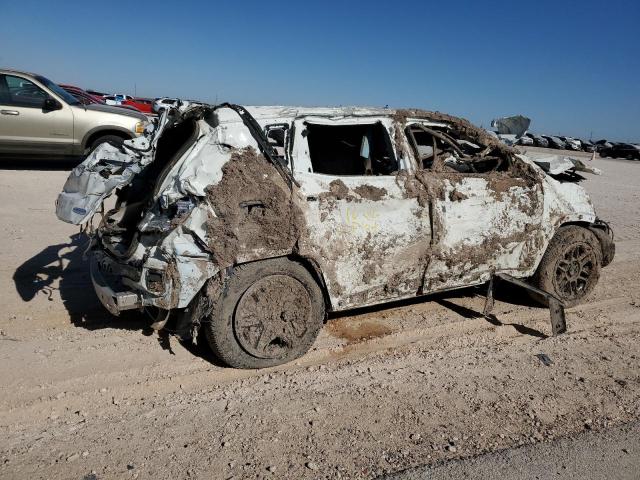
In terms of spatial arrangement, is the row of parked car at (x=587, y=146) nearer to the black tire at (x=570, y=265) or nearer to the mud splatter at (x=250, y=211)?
the black tire at (x=570, y=265)

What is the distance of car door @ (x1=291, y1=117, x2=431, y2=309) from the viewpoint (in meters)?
3.82

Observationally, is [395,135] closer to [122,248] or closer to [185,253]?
[185,253]

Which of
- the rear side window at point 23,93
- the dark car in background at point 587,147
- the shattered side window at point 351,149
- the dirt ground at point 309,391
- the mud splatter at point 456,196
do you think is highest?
the dark car in background at point 587,147

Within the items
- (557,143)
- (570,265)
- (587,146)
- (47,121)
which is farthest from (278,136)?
(587,146)

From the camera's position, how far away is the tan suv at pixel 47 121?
32.1ft

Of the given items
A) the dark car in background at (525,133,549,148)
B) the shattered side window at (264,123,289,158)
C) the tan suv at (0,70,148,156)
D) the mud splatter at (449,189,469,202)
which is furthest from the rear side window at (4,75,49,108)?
the dark car in background at (525,133,549,148)

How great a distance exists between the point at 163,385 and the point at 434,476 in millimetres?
1943

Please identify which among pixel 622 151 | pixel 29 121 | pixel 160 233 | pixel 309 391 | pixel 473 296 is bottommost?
pixel 309 391

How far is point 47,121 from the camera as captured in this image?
393 inches

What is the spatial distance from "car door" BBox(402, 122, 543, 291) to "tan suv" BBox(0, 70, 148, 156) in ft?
25.7

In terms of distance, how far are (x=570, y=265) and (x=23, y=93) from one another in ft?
33.4

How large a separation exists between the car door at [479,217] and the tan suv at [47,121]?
784 cm

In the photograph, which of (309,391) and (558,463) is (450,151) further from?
(558,463)

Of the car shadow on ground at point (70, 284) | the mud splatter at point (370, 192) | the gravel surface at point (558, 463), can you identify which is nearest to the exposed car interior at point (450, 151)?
the mud splatter at point (370, 192)
